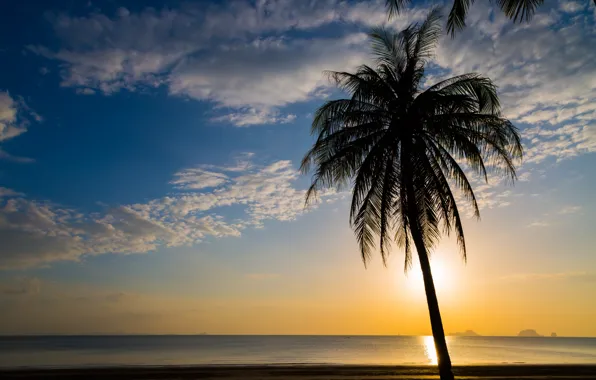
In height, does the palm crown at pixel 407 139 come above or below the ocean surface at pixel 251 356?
above

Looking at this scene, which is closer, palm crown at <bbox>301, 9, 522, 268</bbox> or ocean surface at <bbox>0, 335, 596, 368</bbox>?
palm crown at <bbox>301, 9, 522, 268</bbox>

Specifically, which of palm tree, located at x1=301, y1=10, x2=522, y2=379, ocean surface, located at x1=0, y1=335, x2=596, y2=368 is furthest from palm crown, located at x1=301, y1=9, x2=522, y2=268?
ocean surface, located at x1=0, y1=335, x2=596, y2=368

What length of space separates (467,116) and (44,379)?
22.4 m

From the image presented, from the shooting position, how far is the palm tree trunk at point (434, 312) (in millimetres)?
11391

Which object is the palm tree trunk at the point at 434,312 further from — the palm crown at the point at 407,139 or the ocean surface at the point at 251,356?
the ocean surface at the point at 251,356

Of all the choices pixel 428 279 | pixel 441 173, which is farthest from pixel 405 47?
pixel 428 279

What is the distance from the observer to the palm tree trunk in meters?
11.4

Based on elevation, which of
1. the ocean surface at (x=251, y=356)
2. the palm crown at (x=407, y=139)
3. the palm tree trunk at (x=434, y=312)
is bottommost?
the ocean surface at (x=251, y=356)

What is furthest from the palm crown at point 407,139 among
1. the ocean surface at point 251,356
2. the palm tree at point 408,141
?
the ocean surface at point 251,356

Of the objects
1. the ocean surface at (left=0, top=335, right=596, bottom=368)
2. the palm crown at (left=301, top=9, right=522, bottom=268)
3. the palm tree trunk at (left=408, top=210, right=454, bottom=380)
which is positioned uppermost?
the palm crown at (left=301, top=9, right=522, bottom=268)

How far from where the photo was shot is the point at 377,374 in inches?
885

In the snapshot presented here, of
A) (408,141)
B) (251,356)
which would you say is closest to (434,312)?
(408,141)

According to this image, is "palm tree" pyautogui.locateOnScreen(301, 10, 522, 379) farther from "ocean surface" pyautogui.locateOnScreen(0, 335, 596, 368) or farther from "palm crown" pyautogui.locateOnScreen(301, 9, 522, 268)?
"ocean surface" pyautogui.locateOnScreen(0, 335, 596, 368)

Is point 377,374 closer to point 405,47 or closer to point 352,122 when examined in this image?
point 352,122
